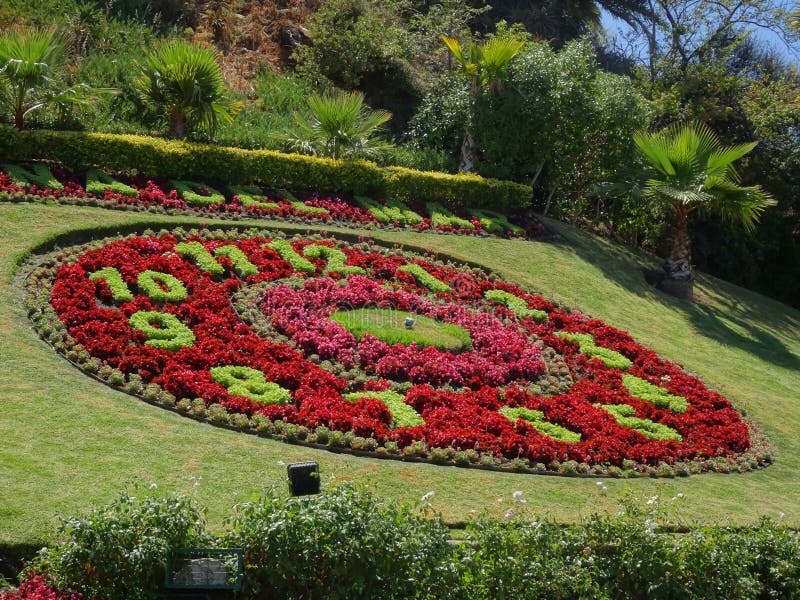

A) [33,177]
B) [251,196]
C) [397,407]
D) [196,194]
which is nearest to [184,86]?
[196,194]

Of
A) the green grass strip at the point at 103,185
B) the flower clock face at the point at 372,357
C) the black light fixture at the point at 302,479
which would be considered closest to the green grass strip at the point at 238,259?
the flower clock face at the point at 372,357

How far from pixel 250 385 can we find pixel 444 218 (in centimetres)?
900

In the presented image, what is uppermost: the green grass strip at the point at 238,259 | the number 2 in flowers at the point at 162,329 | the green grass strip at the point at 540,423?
the green grass strip at the point at 540,423

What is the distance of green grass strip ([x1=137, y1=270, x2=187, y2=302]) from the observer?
1178 centimetres

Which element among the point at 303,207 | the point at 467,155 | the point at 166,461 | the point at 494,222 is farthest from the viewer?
the point at 467,155

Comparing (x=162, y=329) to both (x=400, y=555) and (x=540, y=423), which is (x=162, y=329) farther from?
(x=400, y=555)

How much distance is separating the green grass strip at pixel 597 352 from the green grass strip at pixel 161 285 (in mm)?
5652

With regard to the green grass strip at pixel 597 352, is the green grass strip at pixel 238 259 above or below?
below

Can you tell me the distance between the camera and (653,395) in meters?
12.4

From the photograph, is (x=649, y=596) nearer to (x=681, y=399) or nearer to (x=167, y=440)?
(x=167, y=440)

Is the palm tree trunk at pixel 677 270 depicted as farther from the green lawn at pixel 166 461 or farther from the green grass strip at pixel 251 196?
the green grass strip at pixel 251 196

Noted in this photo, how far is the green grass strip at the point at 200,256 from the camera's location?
42.8 ft

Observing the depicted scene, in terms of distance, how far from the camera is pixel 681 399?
12516 mm

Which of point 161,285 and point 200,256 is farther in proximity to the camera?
point 200,256
